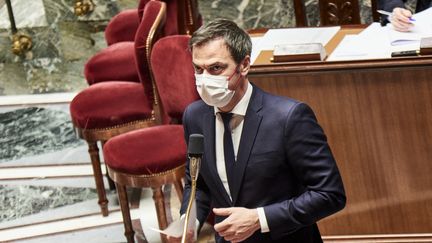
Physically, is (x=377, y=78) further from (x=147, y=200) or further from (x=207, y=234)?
(x=147, y=200)

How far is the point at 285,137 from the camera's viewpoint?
2500 millimetres

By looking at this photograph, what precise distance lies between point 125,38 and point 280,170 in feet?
11.0

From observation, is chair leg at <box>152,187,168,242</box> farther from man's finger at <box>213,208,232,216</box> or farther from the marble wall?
the marble wall

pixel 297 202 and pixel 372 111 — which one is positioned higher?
pixel 297 202

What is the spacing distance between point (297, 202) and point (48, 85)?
15.2ft

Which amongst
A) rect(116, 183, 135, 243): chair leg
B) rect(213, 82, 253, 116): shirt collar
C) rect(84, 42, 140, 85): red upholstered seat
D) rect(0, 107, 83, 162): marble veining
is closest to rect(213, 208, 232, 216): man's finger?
rect(213, 82, 253, 116): shirt collar

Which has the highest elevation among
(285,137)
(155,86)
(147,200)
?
(285,137)

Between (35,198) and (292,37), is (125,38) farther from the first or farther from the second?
(292,37)

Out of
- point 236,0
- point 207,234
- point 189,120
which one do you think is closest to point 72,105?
point 207,234

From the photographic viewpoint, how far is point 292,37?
3.98 meters

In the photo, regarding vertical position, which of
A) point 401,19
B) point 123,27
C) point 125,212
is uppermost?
point 401,19

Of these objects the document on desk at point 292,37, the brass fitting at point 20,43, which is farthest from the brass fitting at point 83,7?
the document on desk at point 292,37

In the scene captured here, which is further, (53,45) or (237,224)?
(53,45)

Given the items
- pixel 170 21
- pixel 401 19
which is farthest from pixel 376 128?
pixel 170 21
